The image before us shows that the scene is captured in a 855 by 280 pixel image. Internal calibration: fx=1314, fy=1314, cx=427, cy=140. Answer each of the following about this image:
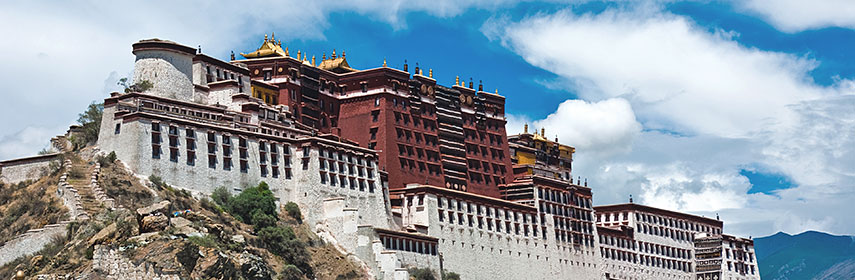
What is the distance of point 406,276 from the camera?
3442 inches

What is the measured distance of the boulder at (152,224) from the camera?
6869 cm

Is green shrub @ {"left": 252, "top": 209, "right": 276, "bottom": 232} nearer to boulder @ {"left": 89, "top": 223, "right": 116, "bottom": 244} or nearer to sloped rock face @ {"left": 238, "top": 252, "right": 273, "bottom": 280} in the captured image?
sloped rock face @ {"left": 238, "top": 252, "right": 273, "bottom": 280}

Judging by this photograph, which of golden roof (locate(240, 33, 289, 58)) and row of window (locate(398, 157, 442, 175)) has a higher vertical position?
golden roof (locate(240, 33, 289, 58))

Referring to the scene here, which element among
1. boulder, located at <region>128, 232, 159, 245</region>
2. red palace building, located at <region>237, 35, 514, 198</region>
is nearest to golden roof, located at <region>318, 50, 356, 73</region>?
red palace building, located at <region>237, 35, 514, 198</region>

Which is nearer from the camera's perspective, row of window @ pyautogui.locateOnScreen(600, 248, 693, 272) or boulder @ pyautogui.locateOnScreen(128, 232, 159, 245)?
boulder @ pyautogui.locateOnScreen(128, 232, 159, 245)

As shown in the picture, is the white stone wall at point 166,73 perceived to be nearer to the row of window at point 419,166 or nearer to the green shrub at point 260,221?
the green shrub at point 260,221

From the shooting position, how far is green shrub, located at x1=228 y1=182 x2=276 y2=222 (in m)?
84.4

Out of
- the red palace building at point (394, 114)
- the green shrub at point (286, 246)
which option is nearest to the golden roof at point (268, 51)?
the red palace building at point (394, 114)

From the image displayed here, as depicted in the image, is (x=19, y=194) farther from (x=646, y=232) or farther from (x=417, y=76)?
(x=646, y=232)

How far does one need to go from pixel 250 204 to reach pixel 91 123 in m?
12.5

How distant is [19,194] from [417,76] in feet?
126

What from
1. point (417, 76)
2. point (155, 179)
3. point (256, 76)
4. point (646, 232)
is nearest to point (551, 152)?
point (646, 232)

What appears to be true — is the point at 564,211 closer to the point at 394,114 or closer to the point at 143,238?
the point at 394,114

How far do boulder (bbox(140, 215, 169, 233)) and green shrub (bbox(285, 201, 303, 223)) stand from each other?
2009 cm
